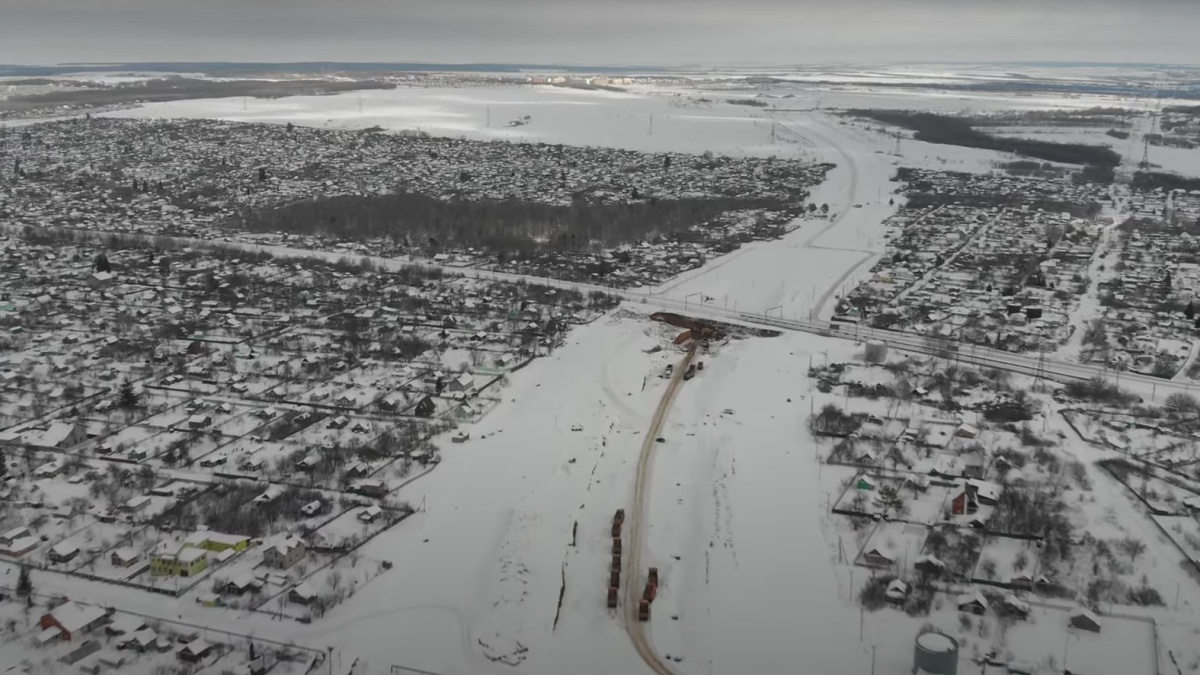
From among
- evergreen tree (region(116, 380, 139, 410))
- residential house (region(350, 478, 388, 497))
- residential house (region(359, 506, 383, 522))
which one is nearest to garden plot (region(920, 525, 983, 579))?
residential house (region(359, 506, 383, 522))

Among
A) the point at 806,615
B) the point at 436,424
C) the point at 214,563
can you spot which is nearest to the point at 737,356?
the point at 436,424

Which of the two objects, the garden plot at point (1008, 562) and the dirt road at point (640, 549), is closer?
the dirt road at point (640, 549)

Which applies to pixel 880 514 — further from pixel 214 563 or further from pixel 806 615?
pixel 214 563

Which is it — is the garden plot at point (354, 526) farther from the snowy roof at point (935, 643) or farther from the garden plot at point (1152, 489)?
the garden plot at point (1152, 489)

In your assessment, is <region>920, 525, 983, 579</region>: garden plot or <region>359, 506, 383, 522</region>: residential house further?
<region>359, 506, 383, 522</region>: residential house

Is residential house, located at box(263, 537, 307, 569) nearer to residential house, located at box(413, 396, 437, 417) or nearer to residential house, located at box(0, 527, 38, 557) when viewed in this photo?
residential house, located at box(0, 527, 38, 557)

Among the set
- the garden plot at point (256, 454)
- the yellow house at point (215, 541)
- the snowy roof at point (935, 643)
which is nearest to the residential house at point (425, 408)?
the garden plot at point (256, 454)

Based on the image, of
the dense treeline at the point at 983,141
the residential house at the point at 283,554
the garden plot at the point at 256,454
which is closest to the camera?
→ the residential house at the point at 283,554
